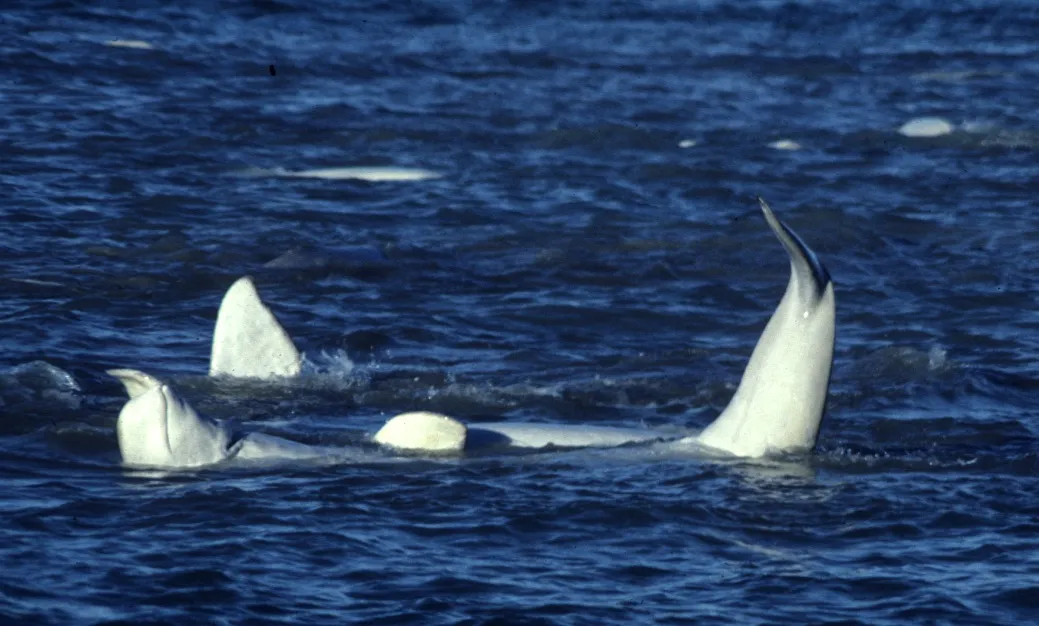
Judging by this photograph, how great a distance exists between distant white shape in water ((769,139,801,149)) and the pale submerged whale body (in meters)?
14.8

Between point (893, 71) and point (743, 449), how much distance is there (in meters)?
23.5

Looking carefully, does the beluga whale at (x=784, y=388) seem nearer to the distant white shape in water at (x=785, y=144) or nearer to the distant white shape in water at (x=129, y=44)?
the distant white shape in water at (x=785, y=144)

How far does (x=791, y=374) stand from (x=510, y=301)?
21.7 ft

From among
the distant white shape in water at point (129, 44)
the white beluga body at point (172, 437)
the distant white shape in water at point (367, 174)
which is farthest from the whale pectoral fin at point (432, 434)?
the distant white shape in water at point (129, 44)

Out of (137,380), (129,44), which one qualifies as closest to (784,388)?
(137,380)

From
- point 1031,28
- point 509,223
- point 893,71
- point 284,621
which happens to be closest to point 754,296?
point 509,223

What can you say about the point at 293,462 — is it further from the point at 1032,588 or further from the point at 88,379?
the point at 1032,588

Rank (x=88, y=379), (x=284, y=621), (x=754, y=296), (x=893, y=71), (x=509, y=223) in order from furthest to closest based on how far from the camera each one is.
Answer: (x=893, y=71)
(x=509, y=223)
(x=754, y=296)
(x=88, y=379)
(x=284, y=621)

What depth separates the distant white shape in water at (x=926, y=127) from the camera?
28375 mm

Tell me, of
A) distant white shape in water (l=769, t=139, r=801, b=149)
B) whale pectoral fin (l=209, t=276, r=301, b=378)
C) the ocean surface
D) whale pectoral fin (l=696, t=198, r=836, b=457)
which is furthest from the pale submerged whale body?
distant white shape in water (l=769, t=139, r=801, b=149)

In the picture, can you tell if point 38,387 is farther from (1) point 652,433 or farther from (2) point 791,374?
(2) point 791,374

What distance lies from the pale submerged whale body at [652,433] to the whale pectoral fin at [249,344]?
1900 mm

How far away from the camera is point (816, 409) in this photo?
1212 cm

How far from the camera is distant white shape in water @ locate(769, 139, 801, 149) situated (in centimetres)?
2719
